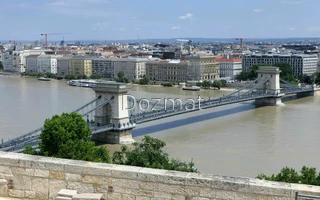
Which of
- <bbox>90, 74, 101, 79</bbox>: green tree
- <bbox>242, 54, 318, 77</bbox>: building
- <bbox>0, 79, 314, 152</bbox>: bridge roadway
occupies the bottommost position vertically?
<bbox>90, 74, 101, 79</bbox>: green tree

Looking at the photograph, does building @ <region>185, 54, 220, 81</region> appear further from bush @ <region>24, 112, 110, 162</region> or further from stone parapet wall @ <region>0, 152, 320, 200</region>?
stone parapet wall @ <region>0, 152, 320, 200</region>

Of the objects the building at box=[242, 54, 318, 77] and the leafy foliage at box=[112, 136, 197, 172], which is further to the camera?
the building at box=[242, 54, 318, 77]

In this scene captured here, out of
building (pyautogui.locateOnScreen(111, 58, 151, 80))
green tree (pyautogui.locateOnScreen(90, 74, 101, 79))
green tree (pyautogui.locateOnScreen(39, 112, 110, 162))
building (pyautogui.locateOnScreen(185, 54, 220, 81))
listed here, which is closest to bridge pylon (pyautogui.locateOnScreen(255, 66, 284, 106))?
building (pyautogui.locateOnScreen(185, 54, 220, 81))

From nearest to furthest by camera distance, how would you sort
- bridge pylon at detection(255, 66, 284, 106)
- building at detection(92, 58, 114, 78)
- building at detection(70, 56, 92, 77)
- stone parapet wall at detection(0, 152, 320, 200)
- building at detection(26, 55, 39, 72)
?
stone parapet wall at detection(0, 152, 320, 200) → bridge pylon at detection(255, 66, 284, 106) → building at detection(92, 58, 114, 78) → building at detection(70, 56, 92, 77) → building at detection(26, 55, 39, 72)

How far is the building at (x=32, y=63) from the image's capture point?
5016 cm

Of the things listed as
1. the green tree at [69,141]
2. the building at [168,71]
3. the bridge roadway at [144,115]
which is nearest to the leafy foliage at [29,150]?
the green tree at [69,141]

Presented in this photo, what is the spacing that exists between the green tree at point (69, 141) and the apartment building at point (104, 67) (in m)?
33.4

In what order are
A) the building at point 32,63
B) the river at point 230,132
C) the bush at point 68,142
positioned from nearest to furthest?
1. the bush at point 68,142
2. the river at point 230,132
3. the building at point 32,63

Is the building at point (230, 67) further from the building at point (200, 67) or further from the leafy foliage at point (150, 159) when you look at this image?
the leafy foliage at point (150, 159)

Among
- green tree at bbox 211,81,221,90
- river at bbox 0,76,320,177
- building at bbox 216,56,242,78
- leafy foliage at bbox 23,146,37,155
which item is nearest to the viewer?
leafy foliage at bbox 23,146,37,155

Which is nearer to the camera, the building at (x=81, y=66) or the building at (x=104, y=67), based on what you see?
the building at (x=104, y=67)

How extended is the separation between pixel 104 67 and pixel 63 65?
4.80 metres

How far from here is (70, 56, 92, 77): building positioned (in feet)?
147

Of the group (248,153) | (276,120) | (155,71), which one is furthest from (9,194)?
(155,71)
